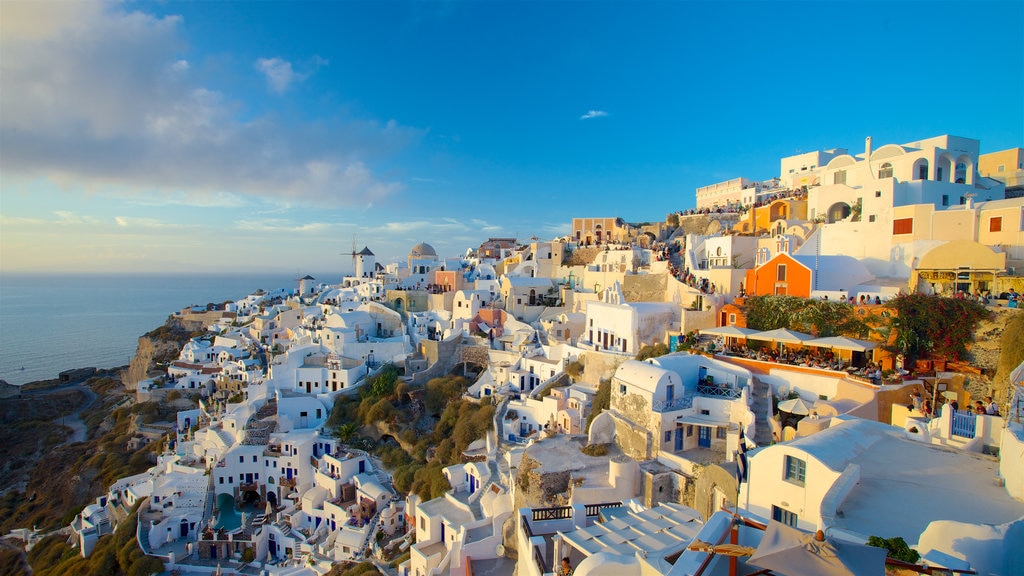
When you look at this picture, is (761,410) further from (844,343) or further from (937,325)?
(937,325)

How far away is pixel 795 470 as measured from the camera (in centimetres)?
751

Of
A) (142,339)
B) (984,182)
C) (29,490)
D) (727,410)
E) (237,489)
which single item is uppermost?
(984,182)

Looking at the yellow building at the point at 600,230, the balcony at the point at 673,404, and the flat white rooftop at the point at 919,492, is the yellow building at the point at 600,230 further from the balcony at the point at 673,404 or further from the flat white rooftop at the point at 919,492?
the flat white rooftop at the point at 919,492

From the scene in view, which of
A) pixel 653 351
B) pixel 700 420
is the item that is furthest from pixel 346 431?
pixel 700 420

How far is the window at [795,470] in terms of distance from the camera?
7395mm

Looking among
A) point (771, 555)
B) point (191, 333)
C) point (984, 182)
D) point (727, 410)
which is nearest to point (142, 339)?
point (191, 333)

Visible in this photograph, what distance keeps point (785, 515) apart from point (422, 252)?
46352mm

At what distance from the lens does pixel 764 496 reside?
7.79 metres

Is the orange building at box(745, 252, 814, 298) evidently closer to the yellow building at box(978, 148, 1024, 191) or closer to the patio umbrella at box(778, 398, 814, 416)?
the patio umbrella at box(778, 398, 814, 416)

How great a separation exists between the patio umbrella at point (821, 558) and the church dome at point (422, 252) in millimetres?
48244

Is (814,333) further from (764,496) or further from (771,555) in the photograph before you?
(771,555)

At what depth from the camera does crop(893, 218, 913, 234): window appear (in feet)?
65.4

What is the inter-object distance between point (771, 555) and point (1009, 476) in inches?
232

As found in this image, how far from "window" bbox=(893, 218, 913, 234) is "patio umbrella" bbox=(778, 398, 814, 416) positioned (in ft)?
37.2
